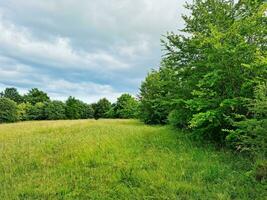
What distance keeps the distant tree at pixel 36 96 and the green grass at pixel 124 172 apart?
64834 millimetres

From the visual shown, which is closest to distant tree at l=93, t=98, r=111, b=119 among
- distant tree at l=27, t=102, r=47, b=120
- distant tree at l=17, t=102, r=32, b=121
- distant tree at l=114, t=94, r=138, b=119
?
distant tree at l=114, t=94, r=138, b=119

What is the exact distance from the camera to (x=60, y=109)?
213 feet

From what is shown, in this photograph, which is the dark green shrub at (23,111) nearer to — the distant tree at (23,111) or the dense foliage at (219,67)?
the distant tree at (23,111)

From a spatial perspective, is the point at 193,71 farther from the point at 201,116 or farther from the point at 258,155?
the point at 258,155

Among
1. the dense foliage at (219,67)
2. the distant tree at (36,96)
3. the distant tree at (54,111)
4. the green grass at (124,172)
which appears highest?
the distant tree at (36,96)

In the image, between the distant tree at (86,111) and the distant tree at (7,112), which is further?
the distant tree at (86,111)

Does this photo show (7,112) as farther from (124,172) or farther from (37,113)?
(124,172)

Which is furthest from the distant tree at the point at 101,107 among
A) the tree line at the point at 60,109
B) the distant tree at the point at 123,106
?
the distant tree at the point at 123,106

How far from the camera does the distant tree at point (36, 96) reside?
75.4m

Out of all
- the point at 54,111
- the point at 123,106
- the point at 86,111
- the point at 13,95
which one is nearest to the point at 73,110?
the point at 86,111

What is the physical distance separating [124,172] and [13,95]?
248 feet

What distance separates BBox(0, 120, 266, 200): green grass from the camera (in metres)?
7.89

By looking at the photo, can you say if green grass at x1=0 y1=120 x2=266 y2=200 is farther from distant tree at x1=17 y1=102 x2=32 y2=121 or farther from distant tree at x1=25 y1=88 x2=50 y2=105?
distant tree at x1=25 y1=88 x2=50 y2=105

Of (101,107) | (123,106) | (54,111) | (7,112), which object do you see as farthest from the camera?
(101,107)
